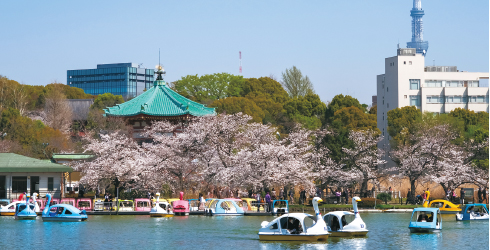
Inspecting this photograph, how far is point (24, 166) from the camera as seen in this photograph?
60312 millimetres

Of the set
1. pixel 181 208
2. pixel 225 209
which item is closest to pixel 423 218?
pixel 225 209

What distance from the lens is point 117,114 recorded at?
74.2 meters

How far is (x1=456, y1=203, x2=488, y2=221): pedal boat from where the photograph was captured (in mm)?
47688

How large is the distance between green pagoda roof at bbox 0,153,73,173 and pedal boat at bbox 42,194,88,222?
13.0m

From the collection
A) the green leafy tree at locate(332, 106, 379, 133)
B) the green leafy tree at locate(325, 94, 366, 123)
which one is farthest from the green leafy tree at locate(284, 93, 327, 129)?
the green leafy tree at locate(332, 106, 379, 133)

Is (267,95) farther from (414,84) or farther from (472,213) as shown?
(472,213)

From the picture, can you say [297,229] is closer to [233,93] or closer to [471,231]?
[471,231]

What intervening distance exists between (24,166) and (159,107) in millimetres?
18118

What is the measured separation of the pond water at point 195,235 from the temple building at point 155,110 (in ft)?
81.3

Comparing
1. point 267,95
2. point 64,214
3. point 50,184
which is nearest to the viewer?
point 64,214

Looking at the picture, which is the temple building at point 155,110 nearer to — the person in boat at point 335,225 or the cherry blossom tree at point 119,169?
the cherry blossom tree at point 119,169

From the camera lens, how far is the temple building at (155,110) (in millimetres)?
73062

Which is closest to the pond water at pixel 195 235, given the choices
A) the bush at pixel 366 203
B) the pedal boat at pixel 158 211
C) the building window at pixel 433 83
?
the pedal boat at pixel 158 211

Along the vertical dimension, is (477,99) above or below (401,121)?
above
